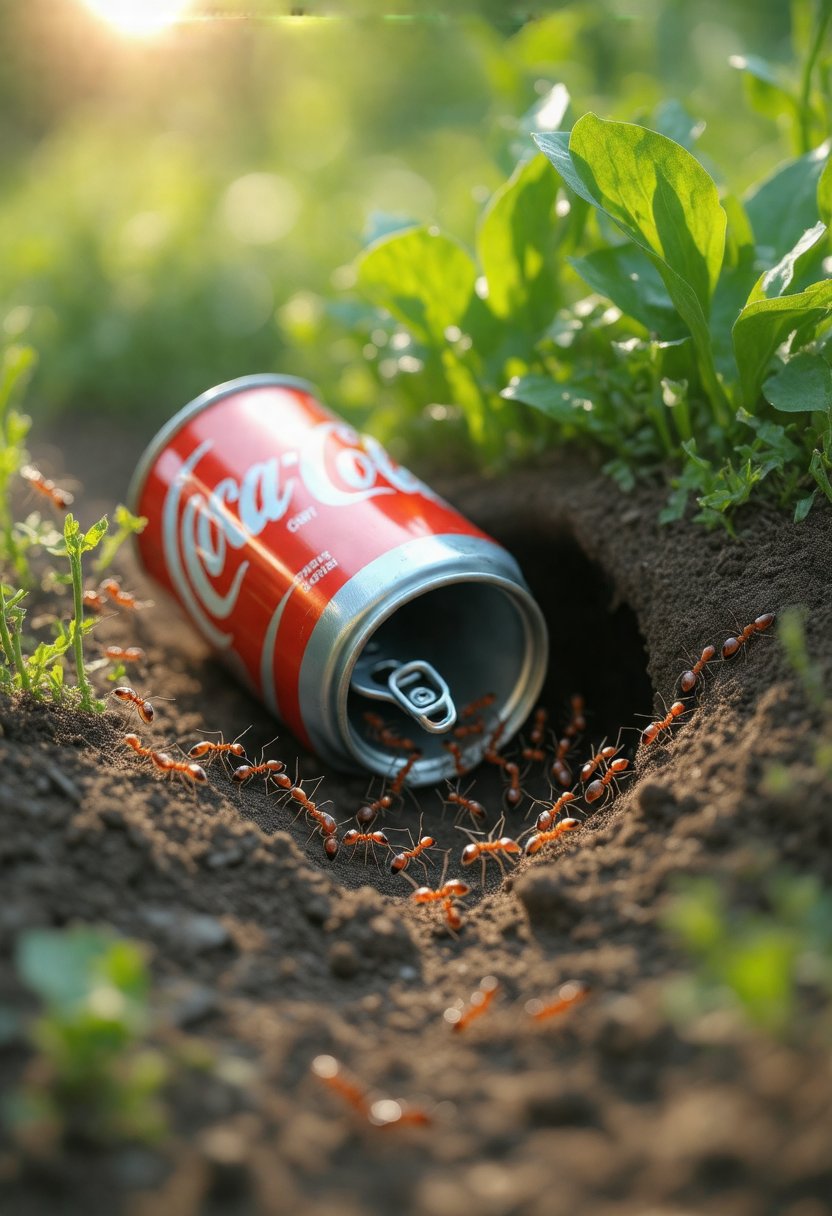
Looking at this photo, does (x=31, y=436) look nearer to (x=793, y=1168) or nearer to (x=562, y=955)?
(x=562, y=955)

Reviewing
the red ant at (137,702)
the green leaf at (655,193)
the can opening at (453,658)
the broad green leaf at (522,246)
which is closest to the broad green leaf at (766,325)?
the green leaf at (655,193)

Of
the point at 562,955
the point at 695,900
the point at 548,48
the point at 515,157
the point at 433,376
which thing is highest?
the point at 548,48

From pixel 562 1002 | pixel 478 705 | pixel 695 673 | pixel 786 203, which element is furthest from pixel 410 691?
pixel 786 203

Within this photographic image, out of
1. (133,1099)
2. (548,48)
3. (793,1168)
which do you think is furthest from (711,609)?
(548,48)

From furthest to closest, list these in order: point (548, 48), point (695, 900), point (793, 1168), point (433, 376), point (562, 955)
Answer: point (548, 48) → point (433, 376) → point (562, 955) → point (695, 900) → point (793, 1168)

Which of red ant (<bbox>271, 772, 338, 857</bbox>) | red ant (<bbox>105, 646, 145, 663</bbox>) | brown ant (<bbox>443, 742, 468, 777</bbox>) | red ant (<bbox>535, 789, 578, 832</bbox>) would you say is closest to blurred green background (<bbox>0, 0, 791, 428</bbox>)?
red ant (<bbox>105, 646, 145, 663</bbox>)

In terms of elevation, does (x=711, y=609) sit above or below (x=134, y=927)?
below

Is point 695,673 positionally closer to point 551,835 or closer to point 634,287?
point 551,835
